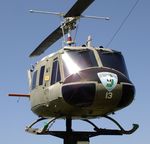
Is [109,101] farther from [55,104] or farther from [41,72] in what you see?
[41,72]

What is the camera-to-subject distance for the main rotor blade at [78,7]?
1631 cm

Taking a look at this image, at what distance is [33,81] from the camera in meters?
18.6

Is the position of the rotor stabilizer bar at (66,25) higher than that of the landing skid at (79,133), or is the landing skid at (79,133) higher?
the rotor stabilizer bar at (66,25)

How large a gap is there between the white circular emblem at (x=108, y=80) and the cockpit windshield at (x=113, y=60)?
2.46 feet

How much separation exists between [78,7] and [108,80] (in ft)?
11.4

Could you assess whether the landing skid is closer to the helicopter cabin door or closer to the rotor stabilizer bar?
the helicopter cabin door

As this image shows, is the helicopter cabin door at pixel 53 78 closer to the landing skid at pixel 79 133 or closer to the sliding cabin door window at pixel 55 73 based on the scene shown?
the sliding cabin door window at pixel 55 73

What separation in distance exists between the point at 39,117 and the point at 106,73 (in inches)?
186

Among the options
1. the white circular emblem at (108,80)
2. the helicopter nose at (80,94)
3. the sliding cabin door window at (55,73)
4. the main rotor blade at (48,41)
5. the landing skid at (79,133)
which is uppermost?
the main rotor blade at (48,41)

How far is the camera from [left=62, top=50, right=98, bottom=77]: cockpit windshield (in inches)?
615

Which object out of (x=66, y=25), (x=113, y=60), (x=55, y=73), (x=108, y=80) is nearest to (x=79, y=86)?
(x=108, y=80)

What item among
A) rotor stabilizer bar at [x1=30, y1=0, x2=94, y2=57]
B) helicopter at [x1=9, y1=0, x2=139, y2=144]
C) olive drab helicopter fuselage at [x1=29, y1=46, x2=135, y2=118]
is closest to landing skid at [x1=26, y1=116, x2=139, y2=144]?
helicopter at [x1=9, y1=0, x2=139, y2=144]

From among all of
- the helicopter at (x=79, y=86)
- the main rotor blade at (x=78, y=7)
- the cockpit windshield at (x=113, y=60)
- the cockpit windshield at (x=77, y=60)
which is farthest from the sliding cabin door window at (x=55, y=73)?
the main rotor blade at (x=78, y=7)

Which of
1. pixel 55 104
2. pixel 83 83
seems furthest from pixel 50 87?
pixel 83 83
